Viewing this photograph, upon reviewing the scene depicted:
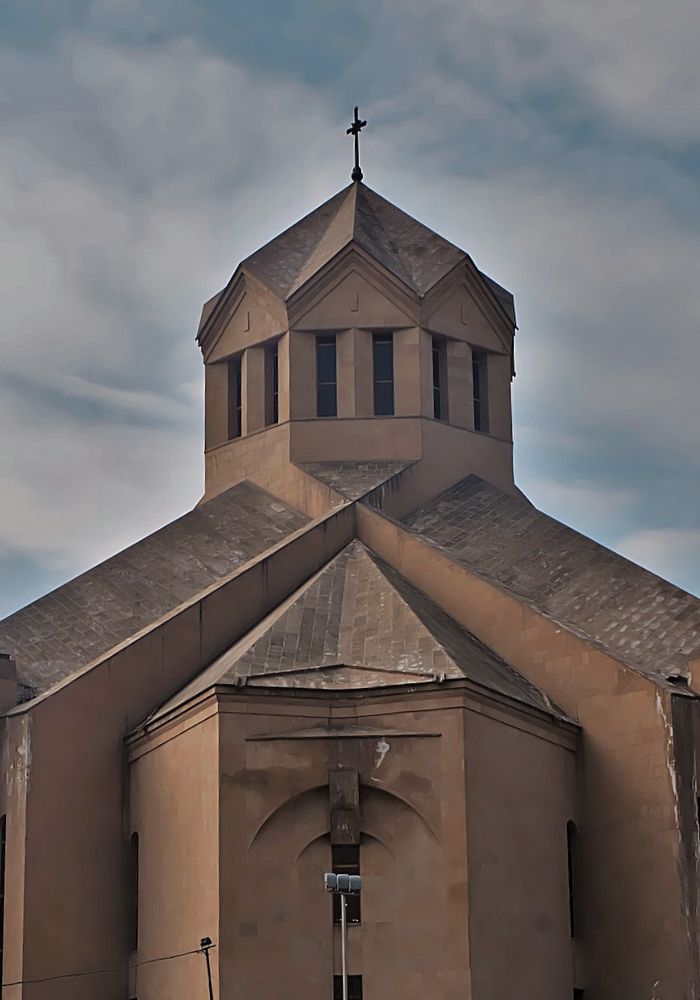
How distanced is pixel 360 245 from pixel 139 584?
10.3 m

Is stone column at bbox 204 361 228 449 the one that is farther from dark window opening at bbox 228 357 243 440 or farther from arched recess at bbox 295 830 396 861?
arched recess at bbox 295 830 396 861

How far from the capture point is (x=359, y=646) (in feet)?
113

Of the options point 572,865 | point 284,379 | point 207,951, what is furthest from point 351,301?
point 207,951

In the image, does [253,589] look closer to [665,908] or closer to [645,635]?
[645,635]

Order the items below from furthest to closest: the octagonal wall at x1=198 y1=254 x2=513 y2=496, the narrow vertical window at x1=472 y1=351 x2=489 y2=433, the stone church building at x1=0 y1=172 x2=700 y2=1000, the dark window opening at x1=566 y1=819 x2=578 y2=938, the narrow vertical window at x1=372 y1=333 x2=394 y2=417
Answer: the narrow vertical window at x1=472 y1=351 x2=489 y2=433
the narrow vertical window at x1=372 y1=333 x2=394 y2=417
the octagonal wall at x1=198 y1=254 x2=513 y2=496
the dark window opening at x1=566 y1=819 x2=578 y2=938
the stone church building at x1=0 y1=172 x2=700 y2=1000

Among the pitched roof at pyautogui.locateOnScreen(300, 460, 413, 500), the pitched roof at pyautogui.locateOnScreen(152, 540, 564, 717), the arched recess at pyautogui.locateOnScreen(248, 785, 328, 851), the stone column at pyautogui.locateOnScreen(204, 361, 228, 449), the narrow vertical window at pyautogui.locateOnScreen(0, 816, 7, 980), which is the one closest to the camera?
the arched recess at pyautogui.locateOnScreen(248, 785, 328, 851)

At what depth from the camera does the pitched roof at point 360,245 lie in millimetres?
45094

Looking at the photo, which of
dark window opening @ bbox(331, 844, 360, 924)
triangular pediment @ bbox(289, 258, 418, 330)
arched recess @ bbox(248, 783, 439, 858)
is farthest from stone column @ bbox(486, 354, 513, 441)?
dark window opening @ bbox(331, 844, 360, 924)

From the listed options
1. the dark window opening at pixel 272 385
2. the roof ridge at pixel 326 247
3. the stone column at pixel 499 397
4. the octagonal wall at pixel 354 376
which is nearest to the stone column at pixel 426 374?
the octagonal wall at pixel 354 376

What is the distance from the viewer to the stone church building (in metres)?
31.4

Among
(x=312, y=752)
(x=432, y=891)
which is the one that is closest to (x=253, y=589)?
(x=312, y=752)

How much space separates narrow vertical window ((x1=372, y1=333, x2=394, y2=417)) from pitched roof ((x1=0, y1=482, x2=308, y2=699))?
3408 millimetres

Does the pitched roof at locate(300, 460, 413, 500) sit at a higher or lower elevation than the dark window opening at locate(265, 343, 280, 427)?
lower

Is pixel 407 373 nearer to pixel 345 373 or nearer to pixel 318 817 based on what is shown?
pixel 345 373
